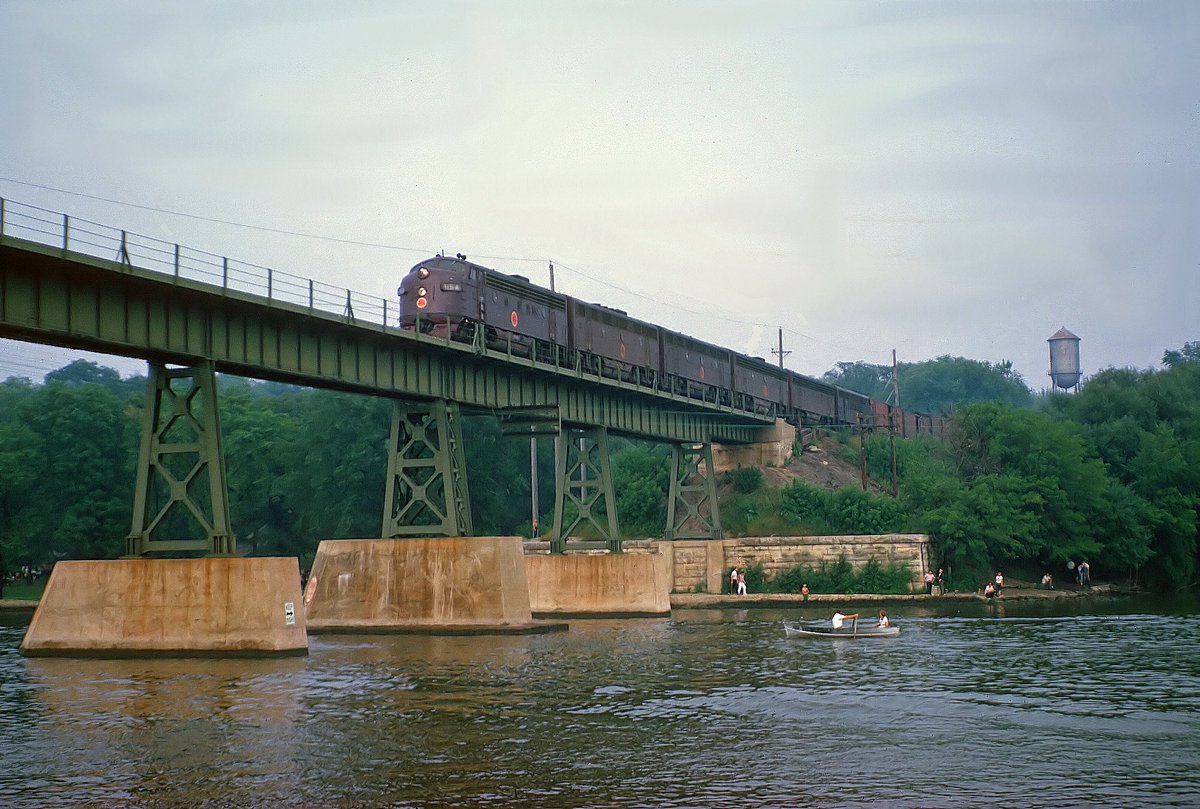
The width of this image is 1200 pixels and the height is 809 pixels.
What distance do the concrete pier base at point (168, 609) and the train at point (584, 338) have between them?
12.2m

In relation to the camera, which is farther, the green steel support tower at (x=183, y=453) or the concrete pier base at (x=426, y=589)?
the concrete pier base at (x=426, y=589)

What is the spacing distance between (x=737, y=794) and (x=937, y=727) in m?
7.20

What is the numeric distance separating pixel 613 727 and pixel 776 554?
1711 inches

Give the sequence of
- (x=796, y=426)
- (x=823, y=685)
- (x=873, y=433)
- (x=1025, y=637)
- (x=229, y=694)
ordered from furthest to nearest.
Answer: (x=873, y=433) < (x=796, y=426) < (x=1025, y=637) < (x=823, y=685) < (x=229, y=694)

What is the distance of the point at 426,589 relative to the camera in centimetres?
4247

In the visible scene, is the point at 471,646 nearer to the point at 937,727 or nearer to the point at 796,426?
the point at 937,727

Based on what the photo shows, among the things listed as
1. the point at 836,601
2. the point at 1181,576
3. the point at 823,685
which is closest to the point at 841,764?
the point at 823,685

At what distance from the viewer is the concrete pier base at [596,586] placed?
53750 millimetres

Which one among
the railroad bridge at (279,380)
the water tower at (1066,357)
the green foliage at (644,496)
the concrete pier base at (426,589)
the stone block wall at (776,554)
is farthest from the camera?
the water tower at (1066,357)

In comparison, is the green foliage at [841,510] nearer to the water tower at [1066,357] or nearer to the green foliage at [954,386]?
the water tower at [1066,357]

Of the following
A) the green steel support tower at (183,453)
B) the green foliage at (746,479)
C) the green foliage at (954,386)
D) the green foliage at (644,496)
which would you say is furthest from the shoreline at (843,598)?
the green foliage at (954,386)

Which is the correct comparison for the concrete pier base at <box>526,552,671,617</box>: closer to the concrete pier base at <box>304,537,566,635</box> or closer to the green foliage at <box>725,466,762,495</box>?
the concrete pier base at <box>304,537,566,635</box>

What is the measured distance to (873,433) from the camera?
91750mm

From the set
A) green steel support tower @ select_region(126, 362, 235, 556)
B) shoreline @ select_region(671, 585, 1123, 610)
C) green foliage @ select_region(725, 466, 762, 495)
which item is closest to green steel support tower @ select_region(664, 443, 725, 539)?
green foliage @ select_region(725, 466, 762, 495)
